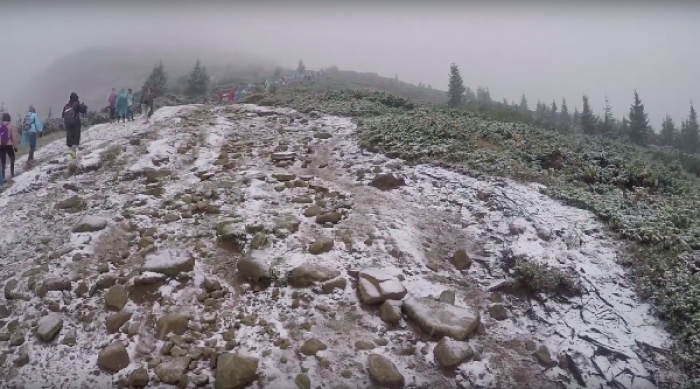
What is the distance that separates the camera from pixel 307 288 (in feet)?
20.6

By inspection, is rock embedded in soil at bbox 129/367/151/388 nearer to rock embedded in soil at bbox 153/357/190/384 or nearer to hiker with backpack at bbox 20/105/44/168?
rock embedded in soil at bbox 153/357/190/384

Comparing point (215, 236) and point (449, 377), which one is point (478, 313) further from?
point (215, 236)

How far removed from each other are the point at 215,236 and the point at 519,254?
Answer: 6208 mm

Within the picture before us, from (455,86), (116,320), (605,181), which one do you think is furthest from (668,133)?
(116,320)

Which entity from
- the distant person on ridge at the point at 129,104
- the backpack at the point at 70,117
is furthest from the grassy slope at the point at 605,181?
the backpack at the point at 70,117

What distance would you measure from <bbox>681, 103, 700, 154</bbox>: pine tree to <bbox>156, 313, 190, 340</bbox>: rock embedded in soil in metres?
59.8

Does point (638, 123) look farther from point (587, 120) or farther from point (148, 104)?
point (148, 104)

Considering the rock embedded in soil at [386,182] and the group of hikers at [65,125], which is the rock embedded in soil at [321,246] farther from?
the group of hikers at [65,125]

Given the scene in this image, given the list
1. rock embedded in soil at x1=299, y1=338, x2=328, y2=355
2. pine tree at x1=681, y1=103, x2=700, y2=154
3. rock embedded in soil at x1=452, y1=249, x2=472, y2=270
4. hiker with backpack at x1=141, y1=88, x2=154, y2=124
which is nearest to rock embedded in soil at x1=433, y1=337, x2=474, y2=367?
rock embedded in soil at x1=299, y1=338, x2=328, y2=355

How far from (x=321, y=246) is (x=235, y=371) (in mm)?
2879

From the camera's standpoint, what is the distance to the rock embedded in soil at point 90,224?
7.62m

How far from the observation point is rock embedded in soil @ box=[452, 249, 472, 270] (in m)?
7.10

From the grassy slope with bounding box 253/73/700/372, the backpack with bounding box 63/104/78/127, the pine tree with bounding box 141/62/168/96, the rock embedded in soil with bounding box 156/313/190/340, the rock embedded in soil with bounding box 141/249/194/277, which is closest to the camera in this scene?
the rock embedded in soil with bounding box 156/313/190/340

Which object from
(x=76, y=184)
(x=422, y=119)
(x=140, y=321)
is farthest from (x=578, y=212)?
(x=76, y=184)
